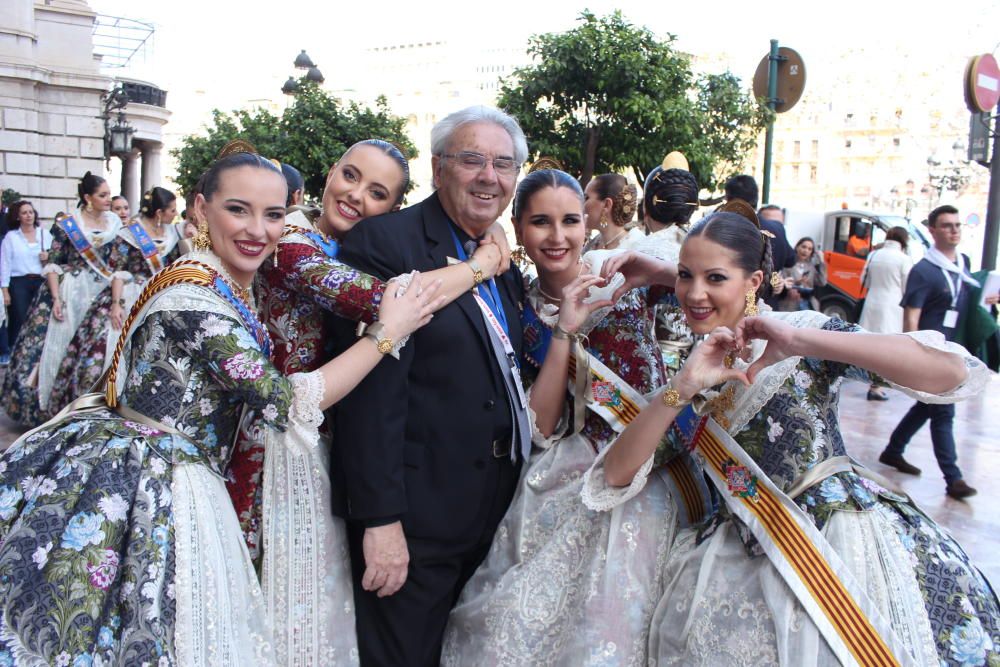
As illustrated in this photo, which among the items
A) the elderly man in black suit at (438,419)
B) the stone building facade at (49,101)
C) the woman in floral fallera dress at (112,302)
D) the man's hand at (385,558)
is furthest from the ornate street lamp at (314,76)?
the man's hand at (385,558)

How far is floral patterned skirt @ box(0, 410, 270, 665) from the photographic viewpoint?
194cm

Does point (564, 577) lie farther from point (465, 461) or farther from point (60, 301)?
point (60, 301)

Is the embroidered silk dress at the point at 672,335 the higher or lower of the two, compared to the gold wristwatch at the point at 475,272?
lower

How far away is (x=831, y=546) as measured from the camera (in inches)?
84.1

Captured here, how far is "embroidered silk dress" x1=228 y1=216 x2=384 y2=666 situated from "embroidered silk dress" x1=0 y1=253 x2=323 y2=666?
15cm

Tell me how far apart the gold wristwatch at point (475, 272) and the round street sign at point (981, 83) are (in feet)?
29.7

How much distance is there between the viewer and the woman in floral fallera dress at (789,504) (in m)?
2.04

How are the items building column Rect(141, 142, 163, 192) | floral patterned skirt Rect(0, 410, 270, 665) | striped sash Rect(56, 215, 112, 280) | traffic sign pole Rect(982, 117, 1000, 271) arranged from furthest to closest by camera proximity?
building column Rect(141, 142, 163, 192)
traffic sign pole Rect(982, 117, 1000, 271)
striped sash Rect(56, 215, 112, 280)
floral patterned skirt Rect(0, 410, 270, 665)

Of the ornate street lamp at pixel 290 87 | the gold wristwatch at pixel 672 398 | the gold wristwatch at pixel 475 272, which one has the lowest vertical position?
the gold wristwatch at pixel 672 398

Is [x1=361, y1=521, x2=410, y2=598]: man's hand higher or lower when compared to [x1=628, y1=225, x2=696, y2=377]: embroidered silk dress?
lower

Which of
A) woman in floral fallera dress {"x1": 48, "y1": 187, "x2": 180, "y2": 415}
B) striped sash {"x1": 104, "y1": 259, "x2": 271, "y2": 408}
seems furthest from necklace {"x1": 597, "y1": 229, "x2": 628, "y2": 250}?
woman in floral fallera dress {"x1": 48, "y1": 187, "x2": 180, "y2": 415}

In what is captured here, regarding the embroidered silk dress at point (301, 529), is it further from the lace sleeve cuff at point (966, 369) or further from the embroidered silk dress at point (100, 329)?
the embroidered silk dress at point (100, 329)

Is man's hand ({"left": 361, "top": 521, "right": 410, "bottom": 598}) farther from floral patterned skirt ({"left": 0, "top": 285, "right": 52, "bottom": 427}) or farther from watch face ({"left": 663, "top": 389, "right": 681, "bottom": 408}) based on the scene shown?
floral patterned skirt ({"left": 0, "top": 285, "right": 52, "bottom": 427})

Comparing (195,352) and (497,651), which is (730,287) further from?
(195,352)
